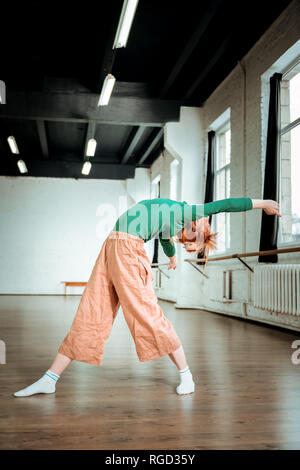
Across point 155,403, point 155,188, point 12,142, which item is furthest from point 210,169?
point 155,403

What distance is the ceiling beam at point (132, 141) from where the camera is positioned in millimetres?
9794

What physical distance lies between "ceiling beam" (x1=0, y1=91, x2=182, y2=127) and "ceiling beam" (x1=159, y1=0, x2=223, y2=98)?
74cm

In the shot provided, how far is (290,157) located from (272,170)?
0.41 meters

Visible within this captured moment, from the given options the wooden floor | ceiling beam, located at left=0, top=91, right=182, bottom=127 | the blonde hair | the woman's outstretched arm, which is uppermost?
ceiling beam, located at left=0, top=91, right=182, bottom=127

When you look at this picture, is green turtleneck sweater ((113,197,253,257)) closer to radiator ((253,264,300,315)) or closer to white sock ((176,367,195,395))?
white sock ((176,367,195,395))

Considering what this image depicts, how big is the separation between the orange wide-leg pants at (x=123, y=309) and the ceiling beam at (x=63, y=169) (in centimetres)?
1120

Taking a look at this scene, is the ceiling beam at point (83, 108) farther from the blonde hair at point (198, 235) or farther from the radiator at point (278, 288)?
the blonde hair at point (198, 235)

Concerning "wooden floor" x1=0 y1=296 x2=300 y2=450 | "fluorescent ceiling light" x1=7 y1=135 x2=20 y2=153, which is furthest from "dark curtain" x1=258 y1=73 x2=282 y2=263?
"fluorescent ceiling light" x1=7 y1=135 x2=20 y2=153

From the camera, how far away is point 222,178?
831cm

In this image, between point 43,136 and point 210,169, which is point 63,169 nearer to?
point 43,136

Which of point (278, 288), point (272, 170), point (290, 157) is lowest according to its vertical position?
point (278, 288)

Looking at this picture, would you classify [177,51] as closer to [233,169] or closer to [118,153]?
[233,169]

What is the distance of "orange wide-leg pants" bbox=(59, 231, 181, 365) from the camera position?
2.28m

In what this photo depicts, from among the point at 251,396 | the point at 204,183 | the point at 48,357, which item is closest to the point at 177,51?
the point at 204,183
